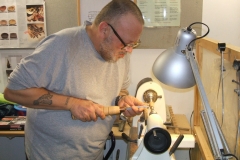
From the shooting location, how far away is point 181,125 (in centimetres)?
210

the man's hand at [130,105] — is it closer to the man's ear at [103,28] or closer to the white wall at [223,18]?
the man's ear at [103,28]

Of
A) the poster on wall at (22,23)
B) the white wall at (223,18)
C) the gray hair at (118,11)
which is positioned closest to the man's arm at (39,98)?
the gray hair at (118,11)

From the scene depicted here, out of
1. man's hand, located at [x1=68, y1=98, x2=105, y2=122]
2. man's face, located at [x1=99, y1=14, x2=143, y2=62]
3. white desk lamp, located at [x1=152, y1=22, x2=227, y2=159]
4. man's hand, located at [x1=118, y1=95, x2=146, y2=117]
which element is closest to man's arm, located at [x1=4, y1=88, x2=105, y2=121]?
man's hand, located at [x1=68, y1=98, x2=105, y2=122]

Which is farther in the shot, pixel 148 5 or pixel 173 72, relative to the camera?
pixel 148 5

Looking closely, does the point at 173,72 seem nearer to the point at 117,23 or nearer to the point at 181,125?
the point at 117,23

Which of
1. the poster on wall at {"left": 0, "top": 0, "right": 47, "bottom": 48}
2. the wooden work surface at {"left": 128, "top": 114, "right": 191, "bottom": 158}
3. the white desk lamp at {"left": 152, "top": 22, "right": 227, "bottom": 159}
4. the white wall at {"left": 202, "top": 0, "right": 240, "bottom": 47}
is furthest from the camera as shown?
the poster on wall at {"left": 0, "top": 0, "right": 47, "bottom": 48}

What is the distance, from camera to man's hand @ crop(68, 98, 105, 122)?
4.19 ft

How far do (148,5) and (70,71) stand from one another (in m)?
1.19

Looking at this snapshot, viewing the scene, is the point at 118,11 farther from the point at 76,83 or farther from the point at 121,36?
the point at 76,83

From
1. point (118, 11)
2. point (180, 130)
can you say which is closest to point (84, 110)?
point (118, 11)

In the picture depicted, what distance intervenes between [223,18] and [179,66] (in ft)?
4.86

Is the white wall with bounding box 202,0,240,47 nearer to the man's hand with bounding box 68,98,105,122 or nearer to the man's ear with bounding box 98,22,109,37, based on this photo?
the man's ear with bounding box 98,22,109,37

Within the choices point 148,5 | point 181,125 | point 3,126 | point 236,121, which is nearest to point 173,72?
point 236,121

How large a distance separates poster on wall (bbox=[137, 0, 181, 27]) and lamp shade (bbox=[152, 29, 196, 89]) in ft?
4.36
